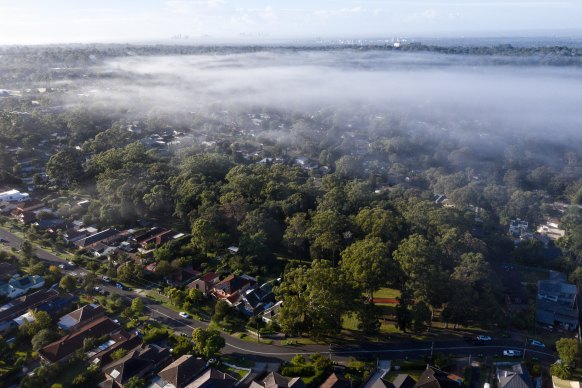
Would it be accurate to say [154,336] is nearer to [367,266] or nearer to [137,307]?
[137,307]

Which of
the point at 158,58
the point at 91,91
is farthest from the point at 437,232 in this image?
the point at 158,58

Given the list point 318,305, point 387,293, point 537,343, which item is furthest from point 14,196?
point 537,343

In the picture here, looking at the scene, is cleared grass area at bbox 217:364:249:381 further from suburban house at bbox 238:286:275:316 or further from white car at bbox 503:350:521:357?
white car at bbox 503:350:521:357

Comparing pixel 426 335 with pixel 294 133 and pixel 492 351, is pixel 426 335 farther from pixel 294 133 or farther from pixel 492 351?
pixel 294 133

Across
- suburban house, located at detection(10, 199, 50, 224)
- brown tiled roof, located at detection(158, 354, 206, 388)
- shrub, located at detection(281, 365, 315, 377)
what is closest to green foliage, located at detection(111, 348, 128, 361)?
brown tiled roof, located at detection(158, 354, 206, 388)

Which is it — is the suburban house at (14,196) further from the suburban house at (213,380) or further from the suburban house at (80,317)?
→ the suburban house at (213,380)

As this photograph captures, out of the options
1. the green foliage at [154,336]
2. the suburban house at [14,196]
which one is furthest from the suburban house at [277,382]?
the suburban house at [14,196]
